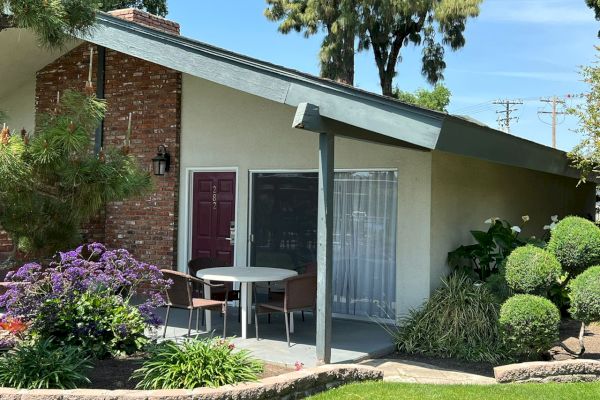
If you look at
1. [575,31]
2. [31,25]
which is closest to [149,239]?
[31,25]

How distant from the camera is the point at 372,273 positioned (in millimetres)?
8367

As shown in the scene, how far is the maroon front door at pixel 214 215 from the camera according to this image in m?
9.41

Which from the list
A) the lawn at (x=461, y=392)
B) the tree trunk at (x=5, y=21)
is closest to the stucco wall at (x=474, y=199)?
the lawn at (x=461, y=392)

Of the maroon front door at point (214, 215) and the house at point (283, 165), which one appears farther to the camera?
the maroon front door at point (214, 215)

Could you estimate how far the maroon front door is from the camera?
30.9 feet

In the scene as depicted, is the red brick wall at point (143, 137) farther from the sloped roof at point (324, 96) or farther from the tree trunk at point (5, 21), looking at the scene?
the tree trunk at point (5, 21)

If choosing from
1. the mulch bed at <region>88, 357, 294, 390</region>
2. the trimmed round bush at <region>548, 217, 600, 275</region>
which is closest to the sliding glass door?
the trimmed round bush at <region>548, 217, 600, 275</region>

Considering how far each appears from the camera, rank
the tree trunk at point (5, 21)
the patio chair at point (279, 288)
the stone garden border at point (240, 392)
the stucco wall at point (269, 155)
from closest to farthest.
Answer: the stone garden border at point (240, 392) < the tree trunk at point (5, 21) < the patio chair at point (279, 288) < the stucco wall at point (269, 155)

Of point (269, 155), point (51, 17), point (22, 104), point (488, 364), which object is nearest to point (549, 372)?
point (488, 364)

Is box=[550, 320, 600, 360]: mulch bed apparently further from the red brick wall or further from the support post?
the red brick wall

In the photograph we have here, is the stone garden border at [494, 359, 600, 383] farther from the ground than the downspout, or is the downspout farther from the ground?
the downspout

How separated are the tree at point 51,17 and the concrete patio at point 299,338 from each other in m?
2.95

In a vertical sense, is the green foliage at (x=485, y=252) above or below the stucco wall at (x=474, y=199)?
below

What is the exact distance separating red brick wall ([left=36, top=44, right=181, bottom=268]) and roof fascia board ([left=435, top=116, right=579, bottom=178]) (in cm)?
484
